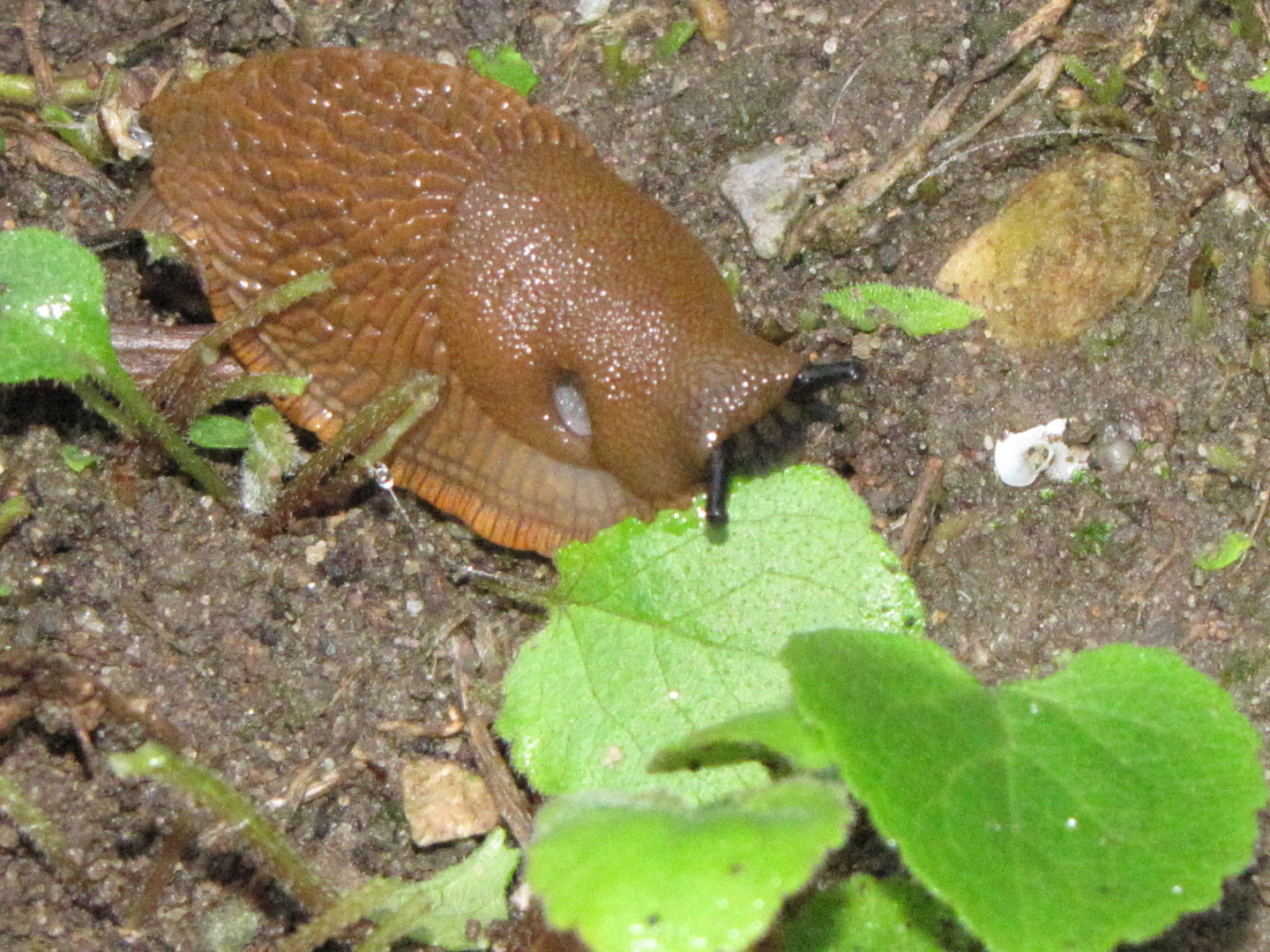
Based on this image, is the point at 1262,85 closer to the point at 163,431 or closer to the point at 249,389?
the point at 249,389

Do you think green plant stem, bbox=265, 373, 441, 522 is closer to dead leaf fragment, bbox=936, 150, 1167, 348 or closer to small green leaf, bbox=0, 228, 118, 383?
small green leaf, bbox=0, 228, 118, 383

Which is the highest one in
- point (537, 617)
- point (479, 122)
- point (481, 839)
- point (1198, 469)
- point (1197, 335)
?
point (479, 122)

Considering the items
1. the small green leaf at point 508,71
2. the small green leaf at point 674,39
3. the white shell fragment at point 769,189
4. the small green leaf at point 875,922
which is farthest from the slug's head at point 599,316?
the small green leaf at point 875,922

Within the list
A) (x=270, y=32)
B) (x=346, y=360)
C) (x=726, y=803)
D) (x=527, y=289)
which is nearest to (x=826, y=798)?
(x=726, y=803)

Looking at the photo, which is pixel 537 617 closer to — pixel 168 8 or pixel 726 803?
pixel 726 803

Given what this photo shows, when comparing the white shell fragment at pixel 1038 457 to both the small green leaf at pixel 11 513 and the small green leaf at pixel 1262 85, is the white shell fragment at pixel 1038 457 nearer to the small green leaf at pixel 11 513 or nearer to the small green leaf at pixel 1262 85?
the small green leaf at pixel 1262 85

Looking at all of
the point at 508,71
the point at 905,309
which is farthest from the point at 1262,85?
the point at 508,71

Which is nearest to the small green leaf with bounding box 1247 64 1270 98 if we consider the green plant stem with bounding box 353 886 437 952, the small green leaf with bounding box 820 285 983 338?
the small green leaf with bounding box 820 285 983 338
